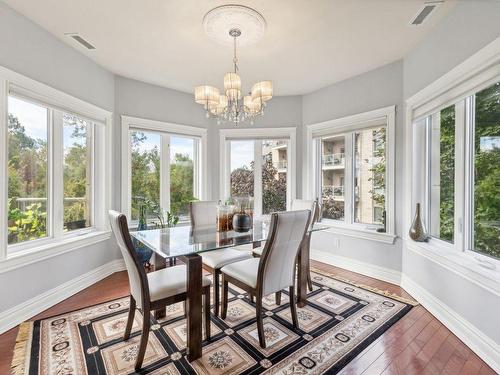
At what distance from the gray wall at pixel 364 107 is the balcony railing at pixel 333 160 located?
565mm

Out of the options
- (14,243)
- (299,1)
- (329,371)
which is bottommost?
(329,371)

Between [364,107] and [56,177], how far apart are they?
3787 millimetres

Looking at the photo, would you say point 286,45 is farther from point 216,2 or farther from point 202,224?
point 202,224

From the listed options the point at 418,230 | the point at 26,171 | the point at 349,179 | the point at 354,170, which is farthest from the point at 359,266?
the point at 26,171

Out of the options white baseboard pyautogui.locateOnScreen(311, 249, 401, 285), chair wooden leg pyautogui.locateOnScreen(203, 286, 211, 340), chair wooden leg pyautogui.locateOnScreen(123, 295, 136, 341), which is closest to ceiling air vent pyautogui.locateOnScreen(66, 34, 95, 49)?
chair wooden leg pyautogui.locateOnScreen(123, 295, 136, 341)

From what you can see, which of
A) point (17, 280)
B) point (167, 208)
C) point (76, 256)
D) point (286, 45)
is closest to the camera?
point (17, 280)

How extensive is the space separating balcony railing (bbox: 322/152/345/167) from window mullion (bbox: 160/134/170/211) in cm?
248

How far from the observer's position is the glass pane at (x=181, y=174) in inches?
161

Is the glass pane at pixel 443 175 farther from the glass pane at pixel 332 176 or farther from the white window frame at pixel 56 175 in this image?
the white window frame at pixel 56 175

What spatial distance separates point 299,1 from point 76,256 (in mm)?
3339

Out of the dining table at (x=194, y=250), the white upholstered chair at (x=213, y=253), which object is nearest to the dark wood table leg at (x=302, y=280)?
the dining table at (x=194, y=250)

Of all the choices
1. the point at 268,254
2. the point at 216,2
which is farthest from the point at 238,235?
the point at 216,2

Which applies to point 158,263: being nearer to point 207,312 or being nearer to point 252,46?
point 207,312

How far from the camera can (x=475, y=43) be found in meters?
1.90
